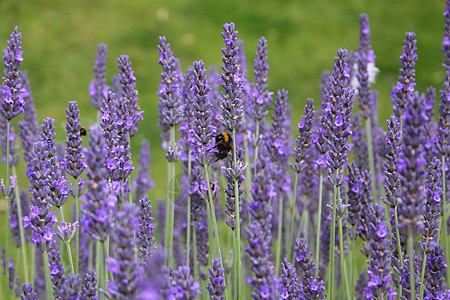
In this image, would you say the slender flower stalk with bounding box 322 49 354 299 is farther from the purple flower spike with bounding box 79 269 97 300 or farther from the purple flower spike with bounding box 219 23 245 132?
the purple flower spike with bounding box 79 269 97 300

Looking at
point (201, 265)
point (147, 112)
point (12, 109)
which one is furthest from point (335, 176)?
point (147, 112)

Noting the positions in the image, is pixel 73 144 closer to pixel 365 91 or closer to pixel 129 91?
pixel 129 91

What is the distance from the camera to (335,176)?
2.29 meters

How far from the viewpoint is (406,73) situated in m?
2.51

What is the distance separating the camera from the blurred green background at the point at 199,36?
786cm

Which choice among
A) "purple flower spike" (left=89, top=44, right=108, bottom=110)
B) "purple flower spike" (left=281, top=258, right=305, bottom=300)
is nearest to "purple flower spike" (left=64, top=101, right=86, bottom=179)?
"purple flower spike" (left=281, top=258, right=305, bottom=300)

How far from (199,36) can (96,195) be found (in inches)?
303

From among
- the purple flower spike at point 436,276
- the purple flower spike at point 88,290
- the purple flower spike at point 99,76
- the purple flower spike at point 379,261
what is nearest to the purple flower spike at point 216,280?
the purple flower spike at point 88,290

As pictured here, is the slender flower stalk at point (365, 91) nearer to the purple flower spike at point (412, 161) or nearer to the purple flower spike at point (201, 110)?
the purple flower spike at point (201, 110)

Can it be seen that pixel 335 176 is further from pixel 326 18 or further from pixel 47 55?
pixel 326 18

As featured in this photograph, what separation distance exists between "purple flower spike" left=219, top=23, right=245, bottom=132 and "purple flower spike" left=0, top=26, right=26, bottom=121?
0.85 metres

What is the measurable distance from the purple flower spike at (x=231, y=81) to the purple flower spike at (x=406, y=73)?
2.52 feet

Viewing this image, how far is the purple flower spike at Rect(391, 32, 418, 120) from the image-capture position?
98.3 inches

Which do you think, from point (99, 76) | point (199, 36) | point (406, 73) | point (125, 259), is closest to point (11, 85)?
point (99, 76)
